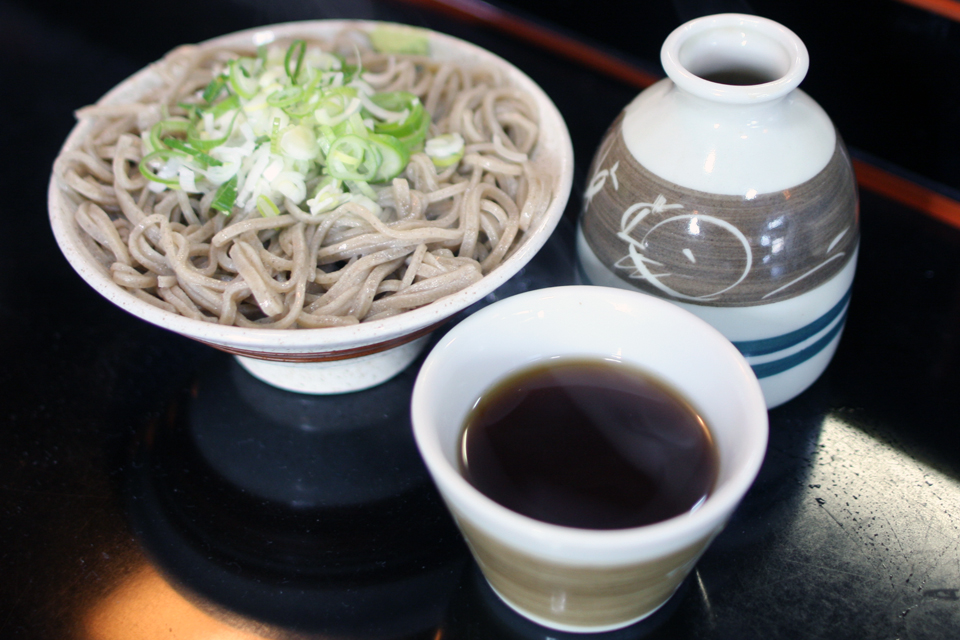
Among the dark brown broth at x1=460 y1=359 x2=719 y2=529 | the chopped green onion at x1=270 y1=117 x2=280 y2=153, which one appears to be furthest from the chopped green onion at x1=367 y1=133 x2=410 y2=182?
the dark brown broth at x1=460 y1=359 x2=719 y2=529

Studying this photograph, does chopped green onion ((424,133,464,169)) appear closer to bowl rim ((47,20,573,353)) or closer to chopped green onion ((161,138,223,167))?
bowl rim ((47,20,573,353))

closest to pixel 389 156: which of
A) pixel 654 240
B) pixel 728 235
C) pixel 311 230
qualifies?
pixel 311 230

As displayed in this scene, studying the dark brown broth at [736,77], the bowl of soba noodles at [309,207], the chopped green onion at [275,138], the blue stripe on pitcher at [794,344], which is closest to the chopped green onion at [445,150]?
the bowl of soba noodles at [309,207]

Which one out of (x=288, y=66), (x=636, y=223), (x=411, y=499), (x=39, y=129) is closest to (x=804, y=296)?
(x=636, y=223)

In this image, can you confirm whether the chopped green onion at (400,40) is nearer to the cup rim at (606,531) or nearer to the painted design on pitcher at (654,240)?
the painted design on pitcher at (654,240)

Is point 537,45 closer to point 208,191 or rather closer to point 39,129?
point 208,191

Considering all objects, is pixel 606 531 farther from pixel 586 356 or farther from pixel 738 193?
pixel 738 193
